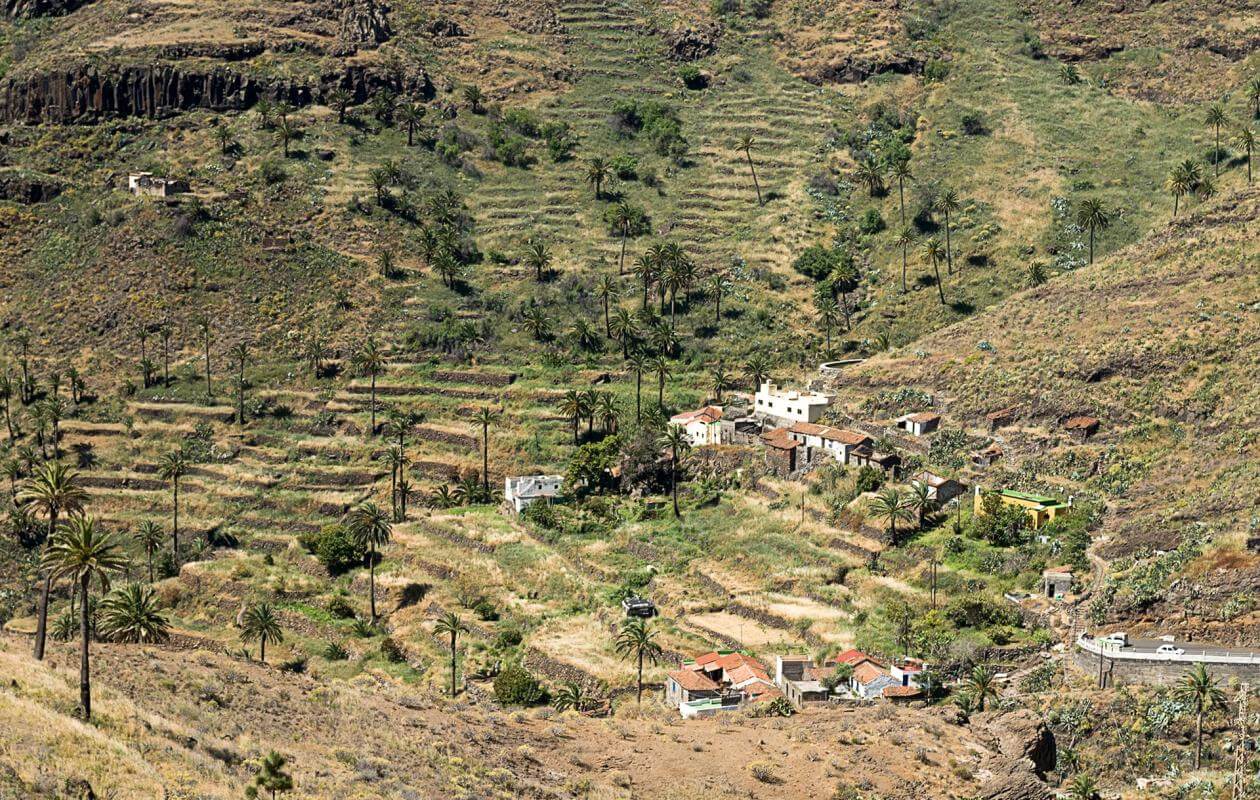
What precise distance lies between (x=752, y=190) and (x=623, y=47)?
136 feet

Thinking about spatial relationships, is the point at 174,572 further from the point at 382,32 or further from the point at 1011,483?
the point at 382,32

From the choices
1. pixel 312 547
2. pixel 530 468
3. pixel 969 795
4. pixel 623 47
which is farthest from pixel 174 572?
pixel 623 47

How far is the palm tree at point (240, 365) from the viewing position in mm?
123000

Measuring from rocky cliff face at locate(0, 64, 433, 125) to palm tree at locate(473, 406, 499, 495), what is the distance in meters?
62.6

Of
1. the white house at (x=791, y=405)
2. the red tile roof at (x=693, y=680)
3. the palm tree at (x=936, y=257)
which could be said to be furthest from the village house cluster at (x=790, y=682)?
the palm tree at (x=936, y=257)

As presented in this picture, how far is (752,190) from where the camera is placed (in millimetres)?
155375

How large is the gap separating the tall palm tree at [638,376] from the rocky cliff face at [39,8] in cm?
10106

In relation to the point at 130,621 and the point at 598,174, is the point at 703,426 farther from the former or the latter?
the point at 130,621

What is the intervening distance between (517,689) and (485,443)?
110 ft

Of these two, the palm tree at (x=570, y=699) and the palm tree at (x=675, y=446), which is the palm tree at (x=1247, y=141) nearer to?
the palm tree at (x=675, y=446)

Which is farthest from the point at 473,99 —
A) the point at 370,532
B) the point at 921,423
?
the point at 921,423

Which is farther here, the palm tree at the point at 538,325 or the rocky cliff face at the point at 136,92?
the rocky cliff face at the point at 136,92

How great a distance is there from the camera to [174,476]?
10962cm

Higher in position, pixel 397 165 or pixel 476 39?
pixel 476 39
